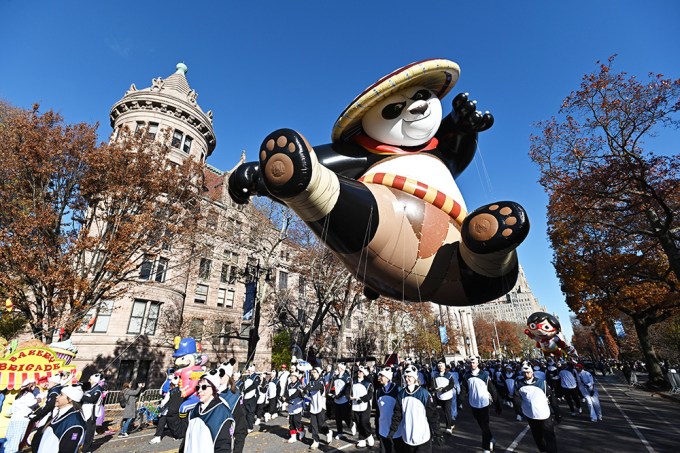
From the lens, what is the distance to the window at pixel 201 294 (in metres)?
23.8

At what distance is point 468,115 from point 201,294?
24.4m

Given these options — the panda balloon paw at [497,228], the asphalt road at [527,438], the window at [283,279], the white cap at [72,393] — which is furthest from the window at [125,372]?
the panda balloon paw at [497,228]

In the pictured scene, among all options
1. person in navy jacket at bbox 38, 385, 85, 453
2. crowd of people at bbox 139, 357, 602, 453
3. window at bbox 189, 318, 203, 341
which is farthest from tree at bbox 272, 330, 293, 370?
person in navy jacket at bbox 38, 385, 85, 453

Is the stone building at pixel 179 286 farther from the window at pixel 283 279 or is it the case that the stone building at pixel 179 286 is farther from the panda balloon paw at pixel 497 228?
the panda balloon paw at pixel 497 228

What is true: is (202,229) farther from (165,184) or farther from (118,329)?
(118,329)

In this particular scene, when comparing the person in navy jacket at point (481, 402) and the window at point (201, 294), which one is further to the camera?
the window at point (201, 294)

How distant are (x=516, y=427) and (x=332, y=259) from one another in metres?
11.3

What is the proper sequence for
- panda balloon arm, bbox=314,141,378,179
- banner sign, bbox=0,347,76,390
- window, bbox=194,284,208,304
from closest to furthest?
panda balloon arm, bbox=314,141,378,179
banner sign, bbox=0,347,76,390
window, bbox=194,284,208,304

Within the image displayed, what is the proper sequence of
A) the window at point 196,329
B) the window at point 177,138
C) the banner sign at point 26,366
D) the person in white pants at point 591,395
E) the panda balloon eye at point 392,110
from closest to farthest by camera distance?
the panda balloon eye at point 392,110, the banner sign at point 26,366, the person in white pants at point 591,395, the window at point 196,329, the window at point 177,138

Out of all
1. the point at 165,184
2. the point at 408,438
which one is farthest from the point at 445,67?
the point at 165,184

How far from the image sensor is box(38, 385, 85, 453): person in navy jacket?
4.28 metres

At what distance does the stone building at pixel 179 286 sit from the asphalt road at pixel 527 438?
7.38 meters

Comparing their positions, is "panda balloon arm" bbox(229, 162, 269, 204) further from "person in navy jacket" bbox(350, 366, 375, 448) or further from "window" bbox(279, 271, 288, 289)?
"window" bbox(279, 271, 288, 289)

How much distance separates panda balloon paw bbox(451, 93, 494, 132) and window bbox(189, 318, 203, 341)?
2046 centimetres
